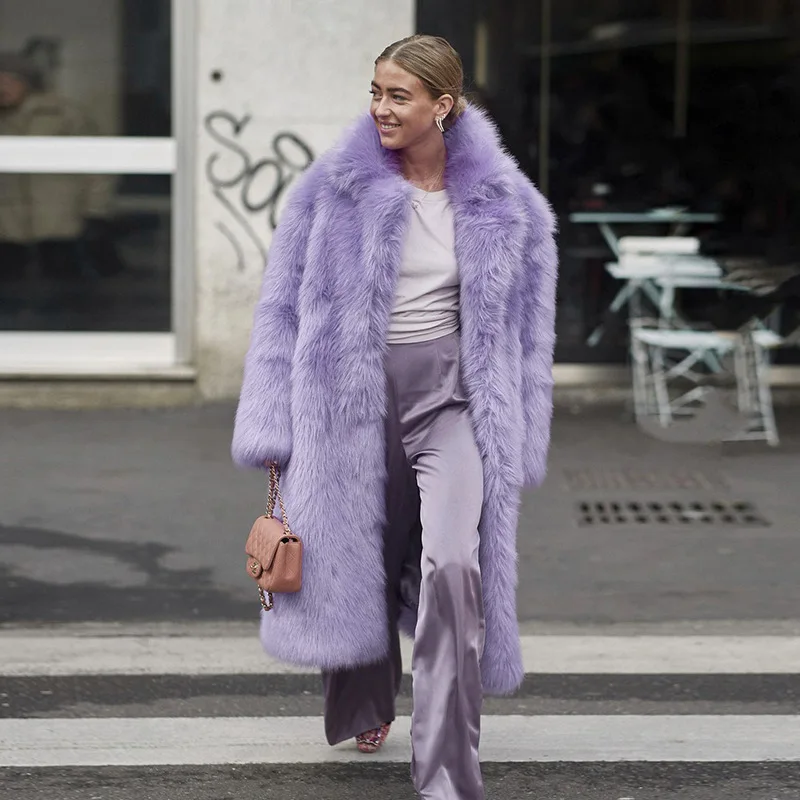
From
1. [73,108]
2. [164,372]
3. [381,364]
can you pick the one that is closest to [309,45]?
[73,108]

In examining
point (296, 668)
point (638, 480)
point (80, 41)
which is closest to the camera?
point (296, 668)

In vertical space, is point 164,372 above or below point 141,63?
below

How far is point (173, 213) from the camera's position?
1033 cm

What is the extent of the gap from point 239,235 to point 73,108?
1.39 metres

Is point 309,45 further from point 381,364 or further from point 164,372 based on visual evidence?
point 381,364

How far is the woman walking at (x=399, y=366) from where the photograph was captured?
393 cm

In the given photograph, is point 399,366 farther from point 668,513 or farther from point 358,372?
point 668,513

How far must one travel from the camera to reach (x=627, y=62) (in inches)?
418

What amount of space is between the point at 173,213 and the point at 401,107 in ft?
21.7

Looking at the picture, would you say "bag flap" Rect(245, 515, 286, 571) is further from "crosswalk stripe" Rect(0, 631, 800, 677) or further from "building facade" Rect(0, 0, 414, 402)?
"building facade" Rect(0, 0, 414, 402)

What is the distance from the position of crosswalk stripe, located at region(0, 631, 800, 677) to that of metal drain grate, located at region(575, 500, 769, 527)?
1.73 m

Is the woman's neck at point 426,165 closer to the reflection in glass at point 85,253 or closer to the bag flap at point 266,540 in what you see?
the bag flap at point 266,540

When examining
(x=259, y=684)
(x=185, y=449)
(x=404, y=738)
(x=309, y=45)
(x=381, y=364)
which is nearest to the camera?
(x=381, y=364)

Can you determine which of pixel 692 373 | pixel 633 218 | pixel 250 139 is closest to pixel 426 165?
pixel 250 139
